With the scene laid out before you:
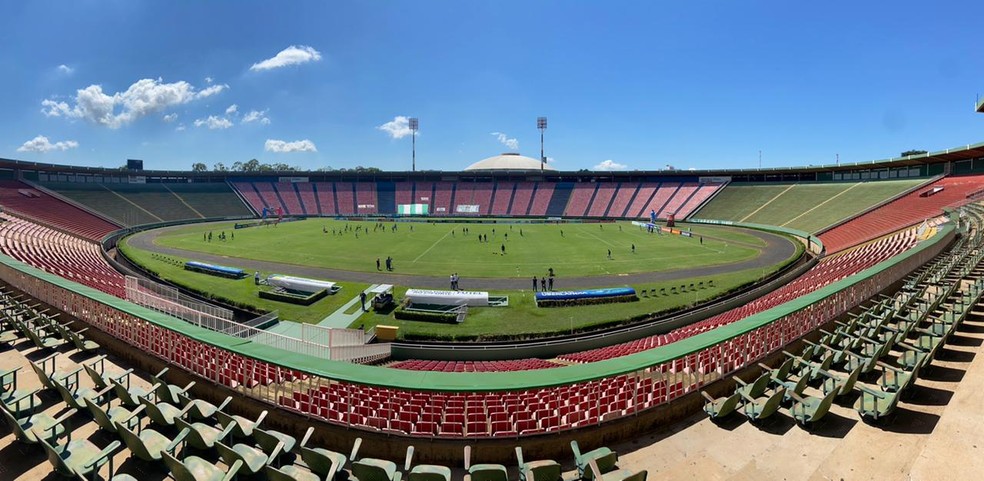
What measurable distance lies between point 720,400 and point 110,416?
9.25 meters

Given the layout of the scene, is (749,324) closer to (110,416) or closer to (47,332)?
(110,416)

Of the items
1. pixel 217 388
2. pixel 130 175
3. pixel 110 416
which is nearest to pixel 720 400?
pixel 217 388

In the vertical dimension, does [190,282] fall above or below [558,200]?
below

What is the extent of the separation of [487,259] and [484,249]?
6.10m

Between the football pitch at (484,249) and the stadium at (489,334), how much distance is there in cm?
54

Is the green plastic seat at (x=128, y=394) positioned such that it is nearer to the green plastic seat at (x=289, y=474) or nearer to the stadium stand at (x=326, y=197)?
the green plastic seat at (x=289, y=474)

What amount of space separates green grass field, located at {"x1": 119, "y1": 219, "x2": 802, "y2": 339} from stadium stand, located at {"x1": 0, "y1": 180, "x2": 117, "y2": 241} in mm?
8442

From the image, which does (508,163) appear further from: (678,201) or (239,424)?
(239,424)

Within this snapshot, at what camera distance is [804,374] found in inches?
282

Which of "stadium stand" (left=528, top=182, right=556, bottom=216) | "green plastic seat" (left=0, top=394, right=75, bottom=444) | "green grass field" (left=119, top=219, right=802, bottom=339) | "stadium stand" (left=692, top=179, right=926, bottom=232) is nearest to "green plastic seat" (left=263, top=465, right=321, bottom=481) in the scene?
"green plastic seat" (left=0, top=394, right=75, bottom=444)

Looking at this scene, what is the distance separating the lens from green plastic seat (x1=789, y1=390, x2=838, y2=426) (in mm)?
6188

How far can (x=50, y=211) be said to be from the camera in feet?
202

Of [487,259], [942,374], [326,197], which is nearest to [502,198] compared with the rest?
[326,197]

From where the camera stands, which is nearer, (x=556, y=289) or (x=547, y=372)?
(x=547, y=372)
